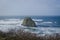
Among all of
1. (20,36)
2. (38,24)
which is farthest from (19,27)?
(38,24)

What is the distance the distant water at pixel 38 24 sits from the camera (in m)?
1.63

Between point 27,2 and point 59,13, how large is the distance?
0.49m

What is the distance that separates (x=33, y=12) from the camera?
1.67 m

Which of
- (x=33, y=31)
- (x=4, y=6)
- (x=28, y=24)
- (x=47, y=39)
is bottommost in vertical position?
(x=47, y=39)

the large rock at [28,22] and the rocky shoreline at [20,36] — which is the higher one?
the large rock at [28,22]

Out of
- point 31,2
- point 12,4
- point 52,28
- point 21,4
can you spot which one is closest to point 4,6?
point 12,4

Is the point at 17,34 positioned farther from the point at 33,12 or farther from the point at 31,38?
the point at 33,12

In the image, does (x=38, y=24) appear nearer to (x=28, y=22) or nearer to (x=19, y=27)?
(x=28, y=22)

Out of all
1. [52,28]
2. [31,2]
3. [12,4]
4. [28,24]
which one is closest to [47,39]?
[52,28]

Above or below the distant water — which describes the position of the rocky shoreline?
below

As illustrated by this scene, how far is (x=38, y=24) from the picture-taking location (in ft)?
5.41

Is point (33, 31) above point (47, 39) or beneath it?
above

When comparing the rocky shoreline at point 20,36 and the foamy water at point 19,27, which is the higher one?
the foamy water at point 19,27

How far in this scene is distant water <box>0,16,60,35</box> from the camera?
1.63 metres
